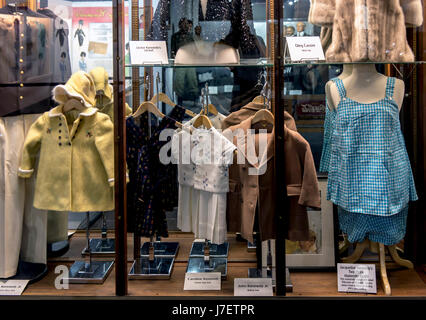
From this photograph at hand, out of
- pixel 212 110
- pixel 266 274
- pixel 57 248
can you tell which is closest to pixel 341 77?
pixel 212 110

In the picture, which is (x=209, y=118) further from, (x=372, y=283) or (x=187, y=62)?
(x=372, y=283)

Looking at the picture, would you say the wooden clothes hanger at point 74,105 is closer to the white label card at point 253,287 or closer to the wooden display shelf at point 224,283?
the wooden display shelf at point 224,283

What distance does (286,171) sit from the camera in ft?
8.79

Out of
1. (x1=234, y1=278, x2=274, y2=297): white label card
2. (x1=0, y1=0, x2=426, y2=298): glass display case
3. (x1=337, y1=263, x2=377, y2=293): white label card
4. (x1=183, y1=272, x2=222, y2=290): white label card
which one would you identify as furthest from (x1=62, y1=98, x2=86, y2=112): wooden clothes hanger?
(x1=337, y1=263, x2=377, y2=293): white label card

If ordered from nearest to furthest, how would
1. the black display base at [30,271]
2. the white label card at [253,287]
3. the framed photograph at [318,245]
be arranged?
the white label card at [253,287], the black display base at [30,271], the framed photograph at [318,245]

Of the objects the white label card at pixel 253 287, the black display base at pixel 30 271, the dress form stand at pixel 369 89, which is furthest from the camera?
the black display base at pixel 30 271

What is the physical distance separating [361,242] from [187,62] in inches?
59.7

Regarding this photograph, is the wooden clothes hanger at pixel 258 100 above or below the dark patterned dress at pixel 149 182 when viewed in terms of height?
above

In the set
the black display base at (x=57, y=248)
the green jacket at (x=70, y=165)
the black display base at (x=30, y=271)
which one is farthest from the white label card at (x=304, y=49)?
the black display base at (x=30, y=271)

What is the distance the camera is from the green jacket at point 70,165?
2.81 meters

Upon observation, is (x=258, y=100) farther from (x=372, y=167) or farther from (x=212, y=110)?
(x=372, y=167)

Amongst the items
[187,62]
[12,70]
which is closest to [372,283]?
[187,62]

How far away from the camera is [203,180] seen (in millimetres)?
2785

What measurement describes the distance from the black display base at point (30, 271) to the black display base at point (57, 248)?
8 cm
